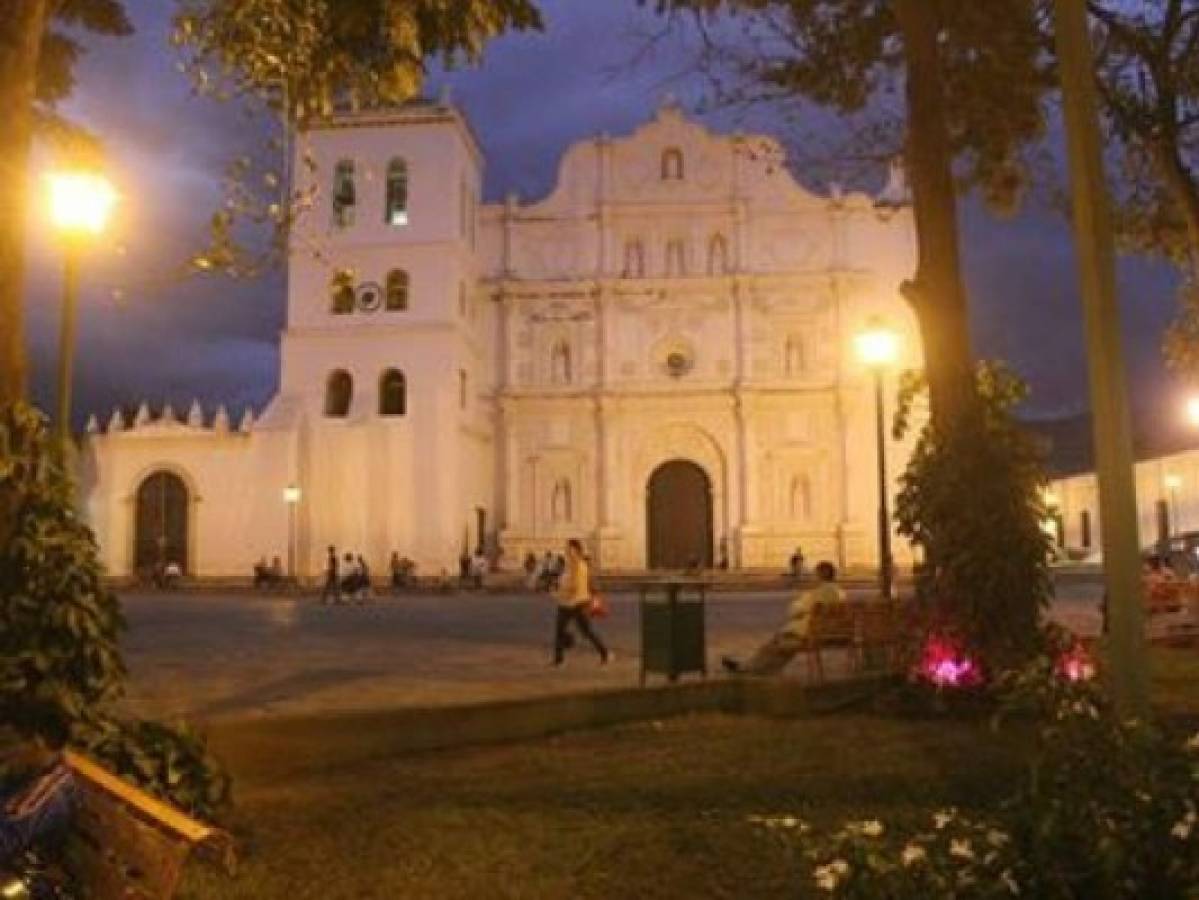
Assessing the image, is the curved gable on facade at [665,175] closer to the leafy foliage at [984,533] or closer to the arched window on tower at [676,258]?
the arched window on tower at [676,258]

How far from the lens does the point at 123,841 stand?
4.63 metres

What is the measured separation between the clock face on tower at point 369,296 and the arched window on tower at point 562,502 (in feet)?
26.1

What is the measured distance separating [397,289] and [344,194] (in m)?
3.42

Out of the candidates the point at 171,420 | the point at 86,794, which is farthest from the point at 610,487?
the point at 86,794

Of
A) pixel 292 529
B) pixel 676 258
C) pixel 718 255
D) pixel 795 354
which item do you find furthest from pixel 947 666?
pixel 676 258

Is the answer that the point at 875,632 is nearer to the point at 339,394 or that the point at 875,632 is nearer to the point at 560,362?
the point at 339,394

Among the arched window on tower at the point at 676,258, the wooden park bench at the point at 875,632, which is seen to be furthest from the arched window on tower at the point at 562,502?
the wooden park bench at the point at 875,632

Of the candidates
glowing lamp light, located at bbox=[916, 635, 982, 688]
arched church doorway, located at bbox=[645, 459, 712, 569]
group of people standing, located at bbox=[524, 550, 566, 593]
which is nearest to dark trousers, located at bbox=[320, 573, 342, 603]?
group of people standing, located at bbox=[524, 550, 566, 593]

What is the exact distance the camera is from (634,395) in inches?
1715

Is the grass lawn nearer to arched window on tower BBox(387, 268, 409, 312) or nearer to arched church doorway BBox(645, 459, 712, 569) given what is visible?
arched window on tower BBox(387, 268, 409, 312)

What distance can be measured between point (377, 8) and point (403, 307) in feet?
110

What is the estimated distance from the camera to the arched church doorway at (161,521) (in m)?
38.9

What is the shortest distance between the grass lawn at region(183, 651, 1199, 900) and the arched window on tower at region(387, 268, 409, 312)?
107 feet

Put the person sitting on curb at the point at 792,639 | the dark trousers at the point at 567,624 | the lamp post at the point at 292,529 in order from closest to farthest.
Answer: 1. the person sitting on curb at the point at 792,639
2. the dark trousers at the point at 567,624
3. the lamp post at the point at 292,529
